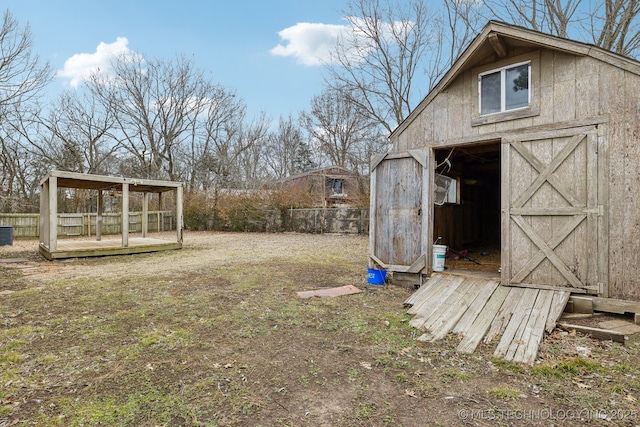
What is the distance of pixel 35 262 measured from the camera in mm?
8711

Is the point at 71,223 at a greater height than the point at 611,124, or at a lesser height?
lesser

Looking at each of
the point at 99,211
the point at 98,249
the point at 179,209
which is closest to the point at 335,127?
the point at 179,209

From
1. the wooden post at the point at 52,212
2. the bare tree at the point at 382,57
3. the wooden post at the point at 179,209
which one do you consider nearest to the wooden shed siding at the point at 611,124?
the wooden post at the point at 179,209

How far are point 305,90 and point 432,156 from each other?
2032cm

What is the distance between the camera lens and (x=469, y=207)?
30.7 ft

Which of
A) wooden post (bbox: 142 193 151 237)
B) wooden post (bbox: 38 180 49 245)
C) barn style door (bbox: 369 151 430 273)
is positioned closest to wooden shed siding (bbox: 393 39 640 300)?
barn style door (bbox: 369 151 430 273)

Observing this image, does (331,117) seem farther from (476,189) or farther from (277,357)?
(277,357)

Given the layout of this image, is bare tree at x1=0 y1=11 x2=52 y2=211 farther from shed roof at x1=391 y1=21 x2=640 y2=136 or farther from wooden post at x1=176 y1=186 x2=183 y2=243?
shed roof at x1=391 y1=21 x2=640 y2=136

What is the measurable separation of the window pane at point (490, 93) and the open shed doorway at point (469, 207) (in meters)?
1.20

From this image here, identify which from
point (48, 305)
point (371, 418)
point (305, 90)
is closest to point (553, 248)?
point (371, 418)

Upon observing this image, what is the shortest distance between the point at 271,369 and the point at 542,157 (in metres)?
4.40

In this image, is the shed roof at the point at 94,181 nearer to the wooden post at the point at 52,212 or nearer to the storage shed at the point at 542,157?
the wooden post at the point at 52,212

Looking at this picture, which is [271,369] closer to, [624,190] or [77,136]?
[624,190]

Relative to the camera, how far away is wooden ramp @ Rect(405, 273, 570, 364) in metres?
3.40
